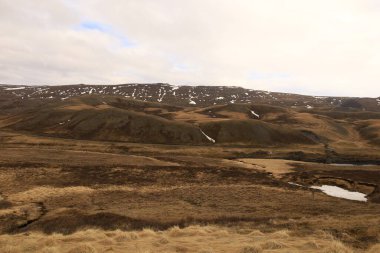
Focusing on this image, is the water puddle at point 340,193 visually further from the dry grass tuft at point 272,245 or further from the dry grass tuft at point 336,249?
the dry grass tuft at point 272,245

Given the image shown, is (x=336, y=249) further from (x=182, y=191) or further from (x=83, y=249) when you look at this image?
(x=182, y=191)

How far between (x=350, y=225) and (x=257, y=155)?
218 ft

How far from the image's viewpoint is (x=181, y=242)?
19.7 m

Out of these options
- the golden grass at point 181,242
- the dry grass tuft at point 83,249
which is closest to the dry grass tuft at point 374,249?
the golden grass at point 181,242

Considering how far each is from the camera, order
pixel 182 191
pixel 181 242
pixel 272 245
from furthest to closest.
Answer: pixel 182 191 < pixel 181 242 < pixel 272 245

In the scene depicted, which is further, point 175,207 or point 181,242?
point 175,207

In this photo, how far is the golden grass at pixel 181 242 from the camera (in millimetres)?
17108

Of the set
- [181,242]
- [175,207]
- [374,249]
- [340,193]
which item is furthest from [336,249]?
[340,193]

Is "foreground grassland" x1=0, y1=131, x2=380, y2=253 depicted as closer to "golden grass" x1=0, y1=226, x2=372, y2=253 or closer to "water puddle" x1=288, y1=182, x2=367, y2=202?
"golden grass" x1=0, y1=226, x2=372, y2=253

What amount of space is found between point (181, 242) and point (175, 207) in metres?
14.2

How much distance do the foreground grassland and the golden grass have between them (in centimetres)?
5

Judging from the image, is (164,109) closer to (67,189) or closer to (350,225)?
(67,189)

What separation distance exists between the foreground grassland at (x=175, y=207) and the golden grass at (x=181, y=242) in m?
0.05

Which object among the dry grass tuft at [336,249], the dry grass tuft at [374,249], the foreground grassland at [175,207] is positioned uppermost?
the dry grass tuft at [336,249]
